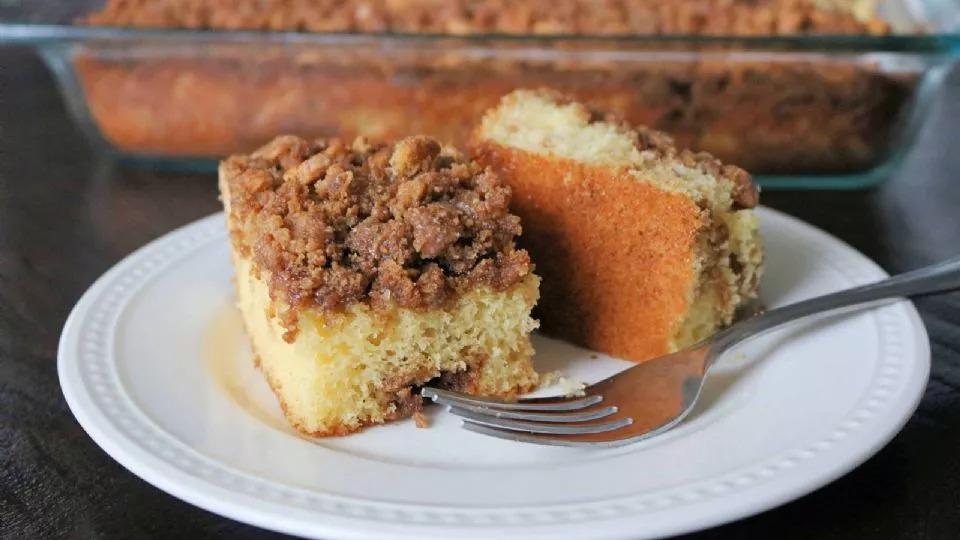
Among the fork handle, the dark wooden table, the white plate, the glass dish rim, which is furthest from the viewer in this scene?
the glass dish rim

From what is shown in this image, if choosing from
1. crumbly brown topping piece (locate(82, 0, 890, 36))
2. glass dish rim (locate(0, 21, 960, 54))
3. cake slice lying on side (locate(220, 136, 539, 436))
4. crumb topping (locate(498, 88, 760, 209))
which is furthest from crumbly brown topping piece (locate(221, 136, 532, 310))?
crumbly brown topping piece (locate(82, 0, 890, 36))

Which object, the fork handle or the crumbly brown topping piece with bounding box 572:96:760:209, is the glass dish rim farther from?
the fork handle

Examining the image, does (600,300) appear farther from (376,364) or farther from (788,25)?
(788,25)

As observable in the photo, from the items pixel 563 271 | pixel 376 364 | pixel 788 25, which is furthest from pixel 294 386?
pixel 788 25

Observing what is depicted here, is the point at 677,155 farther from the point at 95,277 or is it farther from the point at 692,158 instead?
the point at 95,277

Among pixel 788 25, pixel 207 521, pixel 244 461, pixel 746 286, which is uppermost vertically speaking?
pixel 788 25
